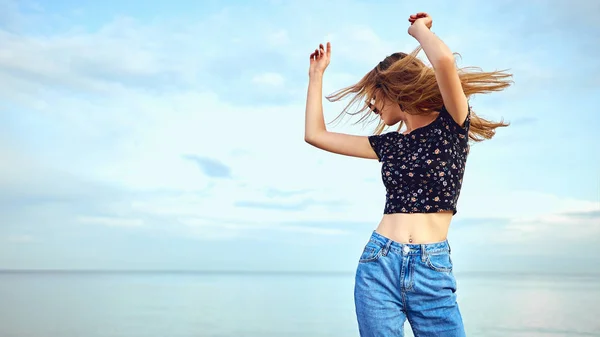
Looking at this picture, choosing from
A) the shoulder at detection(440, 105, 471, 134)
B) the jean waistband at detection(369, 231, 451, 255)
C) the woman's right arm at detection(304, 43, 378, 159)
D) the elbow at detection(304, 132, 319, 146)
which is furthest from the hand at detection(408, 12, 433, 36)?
the jean waistband at detection(369, 231, 451, 255)

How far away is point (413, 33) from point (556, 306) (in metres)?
16.7

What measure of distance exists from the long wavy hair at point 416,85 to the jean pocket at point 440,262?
25.5 inches

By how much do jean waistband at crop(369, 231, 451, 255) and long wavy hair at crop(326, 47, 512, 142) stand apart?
603mm

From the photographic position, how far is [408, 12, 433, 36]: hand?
3.01m

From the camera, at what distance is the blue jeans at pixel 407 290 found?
2.91m

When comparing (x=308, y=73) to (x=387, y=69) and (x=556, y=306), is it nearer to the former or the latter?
(x=387, y=69)

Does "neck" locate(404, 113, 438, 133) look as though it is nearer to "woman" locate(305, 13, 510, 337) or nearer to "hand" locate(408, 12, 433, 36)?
"woman" locate(305, 13, 510, 337)

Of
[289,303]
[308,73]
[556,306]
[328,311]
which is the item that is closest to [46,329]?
[328,311]

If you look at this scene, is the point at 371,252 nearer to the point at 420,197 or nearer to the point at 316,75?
the point at 420,197

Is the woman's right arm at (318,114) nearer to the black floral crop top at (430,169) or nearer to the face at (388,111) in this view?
the face at (388,111)

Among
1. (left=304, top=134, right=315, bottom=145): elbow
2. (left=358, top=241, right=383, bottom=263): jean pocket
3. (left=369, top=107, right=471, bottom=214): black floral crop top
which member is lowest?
(left=358, top=241, right=383, bottom=263): jean pocket

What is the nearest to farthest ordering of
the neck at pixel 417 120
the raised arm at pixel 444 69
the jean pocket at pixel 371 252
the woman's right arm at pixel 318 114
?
the raised arm at pixel 444 69
the jean pocket at pixel 371 252
the neck at pixel 417 120
the woman's right arm at pixel 318 114

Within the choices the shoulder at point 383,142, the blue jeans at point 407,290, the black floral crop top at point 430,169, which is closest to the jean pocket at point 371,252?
the blue jeans at point 407,290

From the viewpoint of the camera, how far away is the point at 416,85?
3.08 meters
